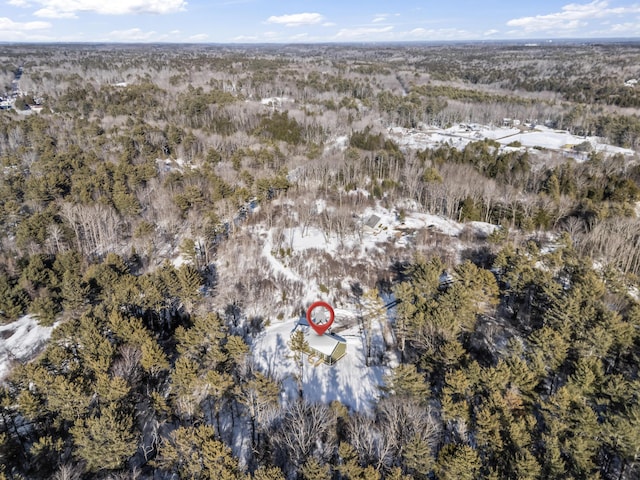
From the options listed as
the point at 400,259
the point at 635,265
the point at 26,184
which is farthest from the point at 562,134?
the point at 26,184

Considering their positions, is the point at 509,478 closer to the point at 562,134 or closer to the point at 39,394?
the point at 39,394

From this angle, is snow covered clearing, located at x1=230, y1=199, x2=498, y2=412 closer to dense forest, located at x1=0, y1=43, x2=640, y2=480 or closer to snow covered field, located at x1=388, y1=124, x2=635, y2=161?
dense forest, located at x1=0, y1=43, x2=640, y2=480

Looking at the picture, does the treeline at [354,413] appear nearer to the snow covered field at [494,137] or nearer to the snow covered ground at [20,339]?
the snow covered ground at [20,339]

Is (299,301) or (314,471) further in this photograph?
(299,301)

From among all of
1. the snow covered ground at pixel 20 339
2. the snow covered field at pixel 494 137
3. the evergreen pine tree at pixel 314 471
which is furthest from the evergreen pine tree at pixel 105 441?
the snow covered field at pixel 494 137

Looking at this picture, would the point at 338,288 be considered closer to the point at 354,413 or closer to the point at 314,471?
the point at 354,413

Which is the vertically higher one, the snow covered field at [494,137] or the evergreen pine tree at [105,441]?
the snow covered field at [494,137]

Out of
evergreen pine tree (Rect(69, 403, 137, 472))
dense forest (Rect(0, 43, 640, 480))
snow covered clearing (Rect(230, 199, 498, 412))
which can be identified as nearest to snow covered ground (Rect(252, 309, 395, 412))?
snow covered clearing (Rect(230, 199, 498, 412))

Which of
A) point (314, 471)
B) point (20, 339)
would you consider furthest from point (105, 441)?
point (20, 339)
